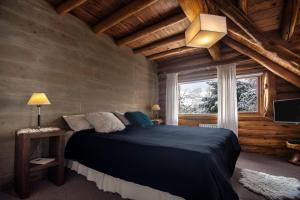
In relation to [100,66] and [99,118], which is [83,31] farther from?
[99,118]

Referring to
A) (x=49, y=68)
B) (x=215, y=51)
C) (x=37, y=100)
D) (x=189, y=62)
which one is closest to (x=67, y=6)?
(x=49, y=68)

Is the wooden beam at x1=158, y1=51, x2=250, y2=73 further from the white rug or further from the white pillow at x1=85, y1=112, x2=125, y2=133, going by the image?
the white pillow at x1=85, y1=112, x2=125, y2=133

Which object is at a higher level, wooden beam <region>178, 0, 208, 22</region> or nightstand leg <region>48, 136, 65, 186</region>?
wooden beam <region>178, 0, 208, 22</region>

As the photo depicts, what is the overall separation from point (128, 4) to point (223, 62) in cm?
290

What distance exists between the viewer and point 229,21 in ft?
9.21

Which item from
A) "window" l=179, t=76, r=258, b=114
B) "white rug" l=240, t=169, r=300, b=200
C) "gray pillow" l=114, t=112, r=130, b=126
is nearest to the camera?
"white rug" l=240, t=169, r=300, b=200

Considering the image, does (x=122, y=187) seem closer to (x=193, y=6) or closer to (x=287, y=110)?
(x=193, y=6)

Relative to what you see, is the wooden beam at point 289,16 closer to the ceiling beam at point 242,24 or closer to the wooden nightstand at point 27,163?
the ceiling beam at point 242,24

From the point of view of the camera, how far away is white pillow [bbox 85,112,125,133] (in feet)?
8.25

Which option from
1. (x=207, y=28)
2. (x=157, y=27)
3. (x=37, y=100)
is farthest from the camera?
(x=157, y=27)

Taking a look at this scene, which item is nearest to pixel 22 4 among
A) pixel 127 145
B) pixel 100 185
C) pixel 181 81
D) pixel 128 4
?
pixel 128 4

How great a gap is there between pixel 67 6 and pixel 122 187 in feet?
9.08

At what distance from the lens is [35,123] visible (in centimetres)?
233

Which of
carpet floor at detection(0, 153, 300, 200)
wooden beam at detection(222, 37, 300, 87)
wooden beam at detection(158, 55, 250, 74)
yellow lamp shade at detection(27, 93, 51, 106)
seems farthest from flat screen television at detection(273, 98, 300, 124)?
yellow lamp shade at detection(27, 93, 51, 106)
